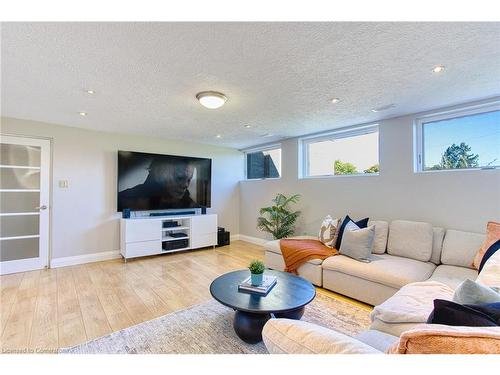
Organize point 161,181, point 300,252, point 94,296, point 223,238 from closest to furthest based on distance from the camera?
point 94,296, point 300,252, point 161,181, point 223,238

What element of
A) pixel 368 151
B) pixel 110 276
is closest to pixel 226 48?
pixel 368 151

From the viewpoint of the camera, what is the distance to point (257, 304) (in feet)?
6.11

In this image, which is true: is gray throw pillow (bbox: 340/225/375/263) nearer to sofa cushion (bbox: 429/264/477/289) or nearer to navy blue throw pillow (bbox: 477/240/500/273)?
sofa cushion (bbox: 429/264/477/289)

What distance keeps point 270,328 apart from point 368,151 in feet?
11.7

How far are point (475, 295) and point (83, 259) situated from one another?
4.85 metres

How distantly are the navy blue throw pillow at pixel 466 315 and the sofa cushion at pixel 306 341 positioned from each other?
11.3 inches

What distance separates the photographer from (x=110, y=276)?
135 inches

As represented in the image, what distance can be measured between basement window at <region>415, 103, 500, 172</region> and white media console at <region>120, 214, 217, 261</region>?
147 inches

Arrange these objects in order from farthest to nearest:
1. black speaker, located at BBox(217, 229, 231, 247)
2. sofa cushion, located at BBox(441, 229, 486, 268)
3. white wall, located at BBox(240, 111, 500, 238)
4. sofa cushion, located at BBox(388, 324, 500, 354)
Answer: black speaker, located at BBox(217, 229, 231, 247) < white wall, located at BBox(240, 111, 500, 238) < sofa cushion, located at BBox(441, 229, 486, 268) < sofa cushion, located at BBox(388, 324, 500, 354)

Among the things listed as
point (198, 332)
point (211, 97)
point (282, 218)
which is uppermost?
point (211, 97)

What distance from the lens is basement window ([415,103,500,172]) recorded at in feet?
8.92

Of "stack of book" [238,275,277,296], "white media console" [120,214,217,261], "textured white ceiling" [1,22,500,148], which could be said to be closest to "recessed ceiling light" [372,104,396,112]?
"textured white ceiling" [1,22,500,148]

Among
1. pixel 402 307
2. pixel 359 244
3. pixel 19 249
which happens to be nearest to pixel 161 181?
pixel 19 249

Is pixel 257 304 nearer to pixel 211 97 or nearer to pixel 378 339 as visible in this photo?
pixel 378 339
